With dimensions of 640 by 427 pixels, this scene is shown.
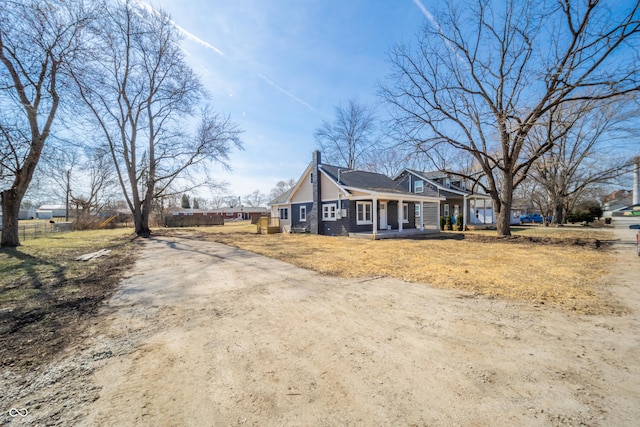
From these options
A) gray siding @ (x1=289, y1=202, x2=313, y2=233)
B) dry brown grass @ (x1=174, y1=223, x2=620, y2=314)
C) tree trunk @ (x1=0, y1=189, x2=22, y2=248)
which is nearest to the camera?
dry brown grass @ (x1=174, y1=223, x2=620, y2=314)

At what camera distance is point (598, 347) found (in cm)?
281

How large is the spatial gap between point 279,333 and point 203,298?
84.5 inches

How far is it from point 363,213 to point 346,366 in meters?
15.4

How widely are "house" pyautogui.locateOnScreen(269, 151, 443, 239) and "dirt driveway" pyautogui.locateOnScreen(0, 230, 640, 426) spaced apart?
38.1 ft

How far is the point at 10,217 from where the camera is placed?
11969 mm

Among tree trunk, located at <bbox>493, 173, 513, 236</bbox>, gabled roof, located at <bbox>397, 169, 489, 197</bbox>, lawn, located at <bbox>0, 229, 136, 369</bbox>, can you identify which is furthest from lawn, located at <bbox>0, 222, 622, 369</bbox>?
gabled roof, located at <bbox>397, 169, 489, 197</bbox>

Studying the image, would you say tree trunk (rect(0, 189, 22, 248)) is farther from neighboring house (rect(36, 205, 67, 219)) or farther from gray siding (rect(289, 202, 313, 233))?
neighboring house (rect(36, 205, 67, 219))

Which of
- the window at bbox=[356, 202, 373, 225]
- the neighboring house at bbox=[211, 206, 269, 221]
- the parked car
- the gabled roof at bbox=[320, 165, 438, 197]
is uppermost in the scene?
the gabled roof at bbox=[320, 165, 438, 197]

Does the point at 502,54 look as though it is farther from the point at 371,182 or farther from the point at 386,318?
the point at 386,318

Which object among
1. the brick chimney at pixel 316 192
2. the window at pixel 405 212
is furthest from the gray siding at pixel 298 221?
the window at pixel 405 212

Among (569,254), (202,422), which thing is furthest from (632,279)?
(202,422)

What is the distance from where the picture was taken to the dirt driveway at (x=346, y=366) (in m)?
1.90

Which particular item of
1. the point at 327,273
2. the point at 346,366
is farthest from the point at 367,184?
the point at 346,366

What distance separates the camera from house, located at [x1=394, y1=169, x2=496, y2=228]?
76.5ft
